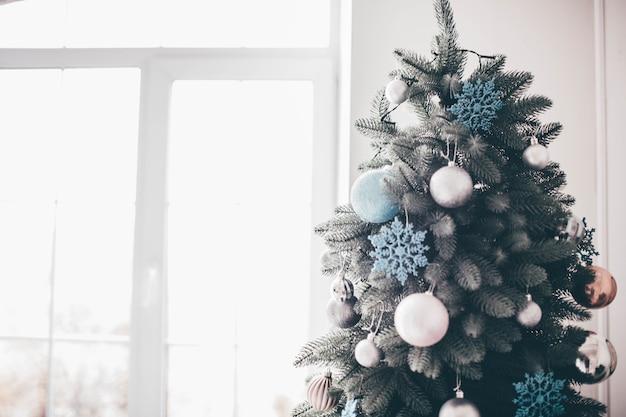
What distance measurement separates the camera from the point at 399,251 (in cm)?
65

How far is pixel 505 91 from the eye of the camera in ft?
2.49

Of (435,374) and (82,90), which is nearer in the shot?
(435,374)

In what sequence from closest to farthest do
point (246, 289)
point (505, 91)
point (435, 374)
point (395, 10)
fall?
1. point (435, 374)
2. point (505, 91)
3. point (395, 10)
4. point (246, 289)

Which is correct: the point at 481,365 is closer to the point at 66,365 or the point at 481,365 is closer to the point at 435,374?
the point at 435,374

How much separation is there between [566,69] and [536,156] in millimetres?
723

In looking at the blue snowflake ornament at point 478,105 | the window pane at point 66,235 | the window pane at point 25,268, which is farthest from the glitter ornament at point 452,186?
the window pane at point 25,268

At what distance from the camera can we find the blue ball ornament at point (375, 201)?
2.30 feet

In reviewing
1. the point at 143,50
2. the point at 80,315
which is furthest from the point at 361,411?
the point at 143,50

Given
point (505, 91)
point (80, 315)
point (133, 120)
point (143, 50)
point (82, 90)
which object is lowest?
point (80, 315)

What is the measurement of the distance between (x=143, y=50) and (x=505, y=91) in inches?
53.2

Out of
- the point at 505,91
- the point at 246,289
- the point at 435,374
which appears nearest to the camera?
the point at 435,374

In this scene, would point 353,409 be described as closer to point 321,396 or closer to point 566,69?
point 321,396

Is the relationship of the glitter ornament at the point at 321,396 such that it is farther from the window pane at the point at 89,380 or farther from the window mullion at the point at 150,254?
the window pane at the point at 89,380

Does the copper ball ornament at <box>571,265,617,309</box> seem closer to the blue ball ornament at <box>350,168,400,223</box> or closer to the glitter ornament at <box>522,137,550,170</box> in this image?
the glitter ornament at <box>522,137,550,170</box>
